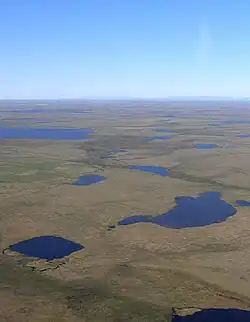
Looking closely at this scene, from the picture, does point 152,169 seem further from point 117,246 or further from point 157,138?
point 157,138

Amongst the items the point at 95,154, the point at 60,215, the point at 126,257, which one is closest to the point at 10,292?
the point at 126,257

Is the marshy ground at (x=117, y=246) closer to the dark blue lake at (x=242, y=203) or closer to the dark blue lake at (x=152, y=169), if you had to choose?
the dark blue lake at (x=242, y=203)

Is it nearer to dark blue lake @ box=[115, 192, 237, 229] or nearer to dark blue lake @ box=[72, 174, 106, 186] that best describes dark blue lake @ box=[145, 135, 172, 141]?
dark blue lake @ box=[72, 174, 106, 186]

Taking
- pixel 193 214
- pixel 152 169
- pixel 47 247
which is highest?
pixel 47 247

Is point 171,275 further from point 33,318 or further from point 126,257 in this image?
point 33,318

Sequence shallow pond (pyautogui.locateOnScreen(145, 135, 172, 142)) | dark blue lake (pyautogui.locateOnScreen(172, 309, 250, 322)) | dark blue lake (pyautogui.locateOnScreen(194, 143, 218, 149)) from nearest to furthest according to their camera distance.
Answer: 1. dark blue lake (pyautogui.locateOnScreen(172, 309, 250, 322))
2. dark blue lake (pyautogui.locateOnScreen(194, 143, 218, 149))
3. shallow pond (pyautogui.locateOnScreen(145, 135, 172, 142))

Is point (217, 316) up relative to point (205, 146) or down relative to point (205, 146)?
up

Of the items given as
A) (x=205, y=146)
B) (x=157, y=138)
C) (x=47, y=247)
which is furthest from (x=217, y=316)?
(x=157, y=138)

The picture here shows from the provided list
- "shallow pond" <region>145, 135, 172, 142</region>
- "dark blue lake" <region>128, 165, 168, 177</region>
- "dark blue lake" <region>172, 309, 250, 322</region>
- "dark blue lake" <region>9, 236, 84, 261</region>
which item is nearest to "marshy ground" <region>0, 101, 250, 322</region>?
"dark blue lake" <region>172, 309, 250, 322</region>
